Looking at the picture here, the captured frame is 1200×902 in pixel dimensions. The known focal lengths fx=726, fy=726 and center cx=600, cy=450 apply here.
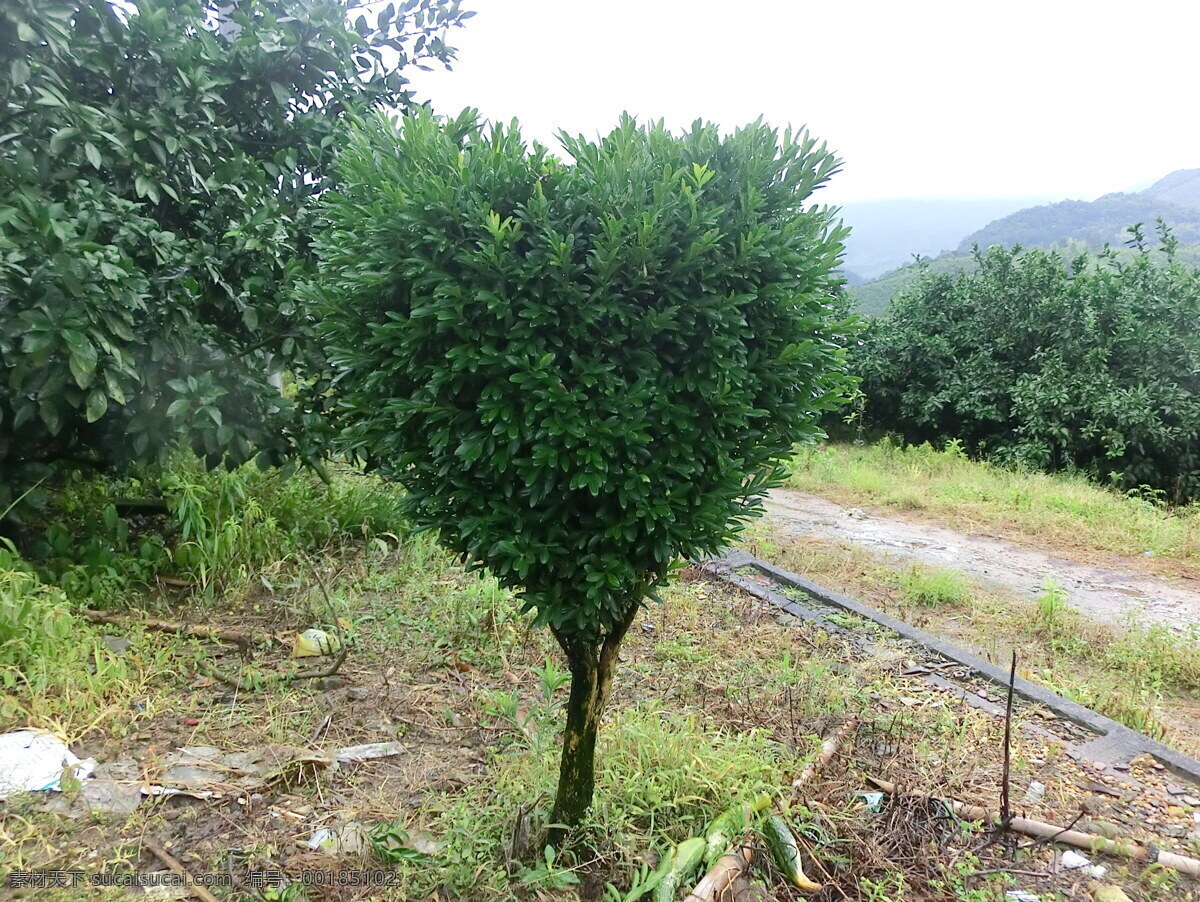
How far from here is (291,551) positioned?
469 cm

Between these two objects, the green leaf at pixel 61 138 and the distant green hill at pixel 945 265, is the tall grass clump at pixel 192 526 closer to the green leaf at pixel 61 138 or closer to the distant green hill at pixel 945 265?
the green leaf at pixel 61 138

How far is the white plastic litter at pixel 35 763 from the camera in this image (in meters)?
2.53

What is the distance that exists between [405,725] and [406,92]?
4079 millimetres

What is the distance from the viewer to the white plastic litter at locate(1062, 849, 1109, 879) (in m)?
2.46

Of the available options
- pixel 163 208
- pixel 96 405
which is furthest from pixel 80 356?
pixel 163 208

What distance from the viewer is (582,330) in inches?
73.1

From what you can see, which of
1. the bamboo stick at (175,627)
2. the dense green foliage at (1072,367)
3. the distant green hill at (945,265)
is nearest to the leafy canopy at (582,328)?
the bamboo stick at (175,627)

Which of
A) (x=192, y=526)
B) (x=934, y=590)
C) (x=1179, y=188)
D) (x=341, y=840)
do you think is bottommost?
(x=934, y=590)

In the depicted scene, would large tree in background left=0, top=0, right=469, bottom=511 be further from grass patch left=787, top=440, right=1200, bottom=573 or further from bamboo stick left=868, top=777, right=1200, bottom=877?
grass patch left=787, top=440, right=1200, bottom=573

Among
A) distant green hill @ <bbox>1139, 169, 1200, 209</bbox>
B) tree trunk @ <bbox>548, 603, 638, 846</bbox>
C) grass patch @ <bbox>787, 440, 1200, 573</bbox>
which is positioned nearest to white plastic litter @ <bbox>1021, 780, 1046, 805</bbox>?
tree trunk @ <bbox>548, 603, 638, 846</bbox>

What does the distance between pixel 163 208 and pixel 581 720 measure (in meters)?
3.72

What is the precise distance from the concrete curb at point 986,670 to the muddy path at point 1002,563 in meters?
0.75

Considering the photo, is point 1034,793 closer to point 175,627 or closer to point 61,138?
point 175,627

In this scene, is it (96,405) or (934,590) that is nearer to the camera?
(96,405)
